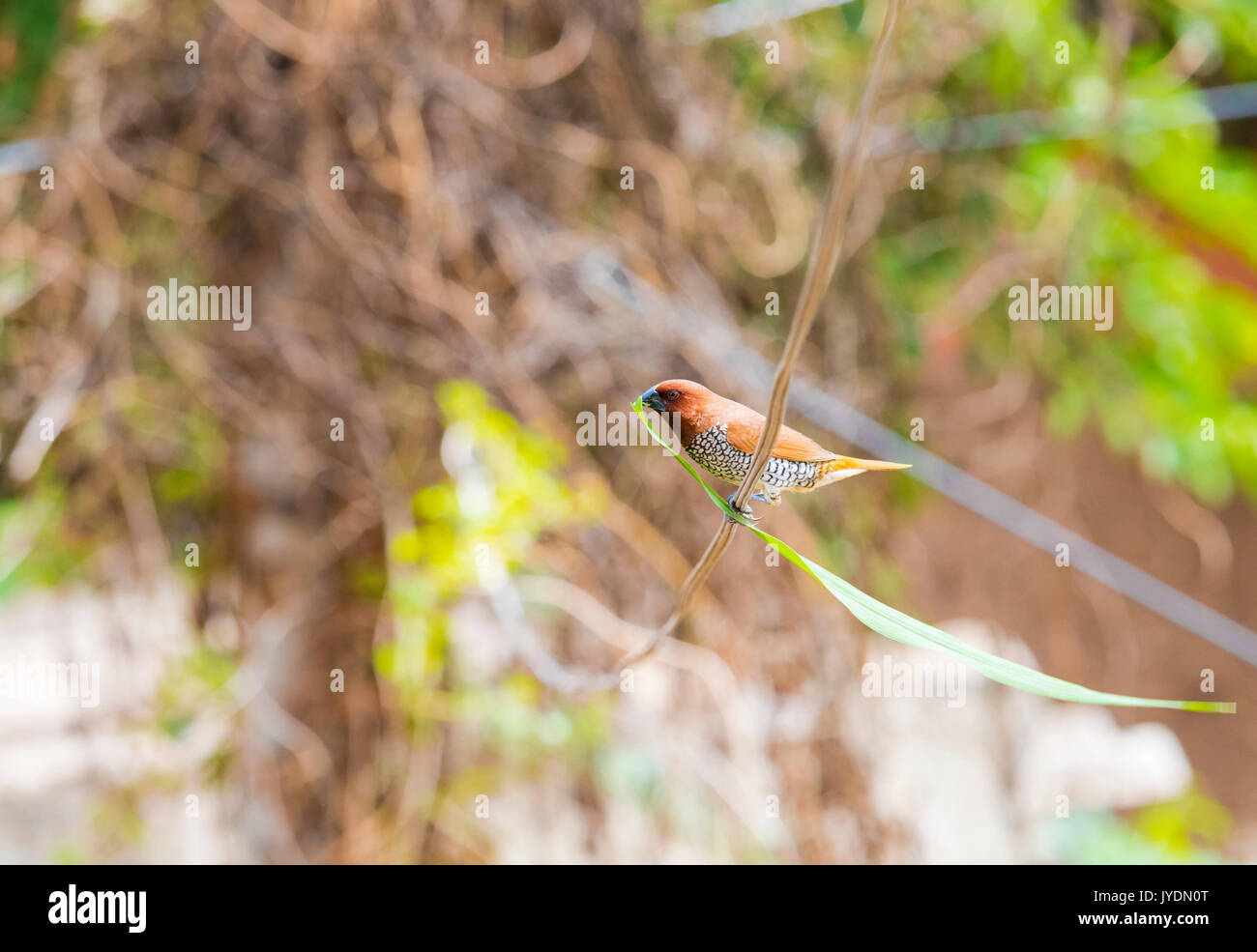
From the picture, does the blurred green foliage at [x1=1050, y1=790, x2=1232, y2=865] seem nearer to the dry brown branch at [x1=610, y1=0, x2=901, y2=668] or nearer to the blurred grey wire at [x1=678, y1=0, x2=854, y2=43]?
the blurred grey wire at [x1=678, y1=0, x2=854, y2=43]

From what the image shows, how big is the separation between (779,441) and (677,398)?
0.03 m

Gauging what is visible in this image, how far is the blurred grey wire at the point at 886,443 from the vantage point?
0.57m

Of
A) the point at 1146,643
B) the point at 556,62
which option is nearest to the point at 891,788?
the point at 556,62

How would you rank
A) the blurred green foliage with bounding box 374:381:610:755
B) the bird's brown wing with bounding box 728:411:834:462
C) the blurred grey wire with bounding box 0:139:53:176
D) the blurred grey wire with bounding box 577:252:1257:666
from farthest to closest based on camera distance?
the blurred grey wire with bounding box 0:139:53:176 < the blurred green foliage with bounding box 374:381:610:755 < the blurred grey wire with bounding box 577:252:1257:666 < the bird's brown wing with bounding box 728:411:834:462

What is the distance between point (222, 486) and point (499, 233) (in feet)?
1.32

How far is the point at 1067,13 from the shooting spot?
1208mm

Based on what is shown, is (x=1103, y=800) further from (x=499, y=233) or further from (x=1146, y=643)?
(x=499, y=233)

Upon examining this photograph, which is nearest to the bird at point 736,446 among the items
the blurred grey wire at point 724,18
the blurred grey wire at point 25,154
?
the blurred grey wire at point 724,18

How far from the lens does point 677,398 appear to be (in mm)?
257

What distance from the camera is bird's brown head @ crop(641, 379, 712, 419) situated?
26cm

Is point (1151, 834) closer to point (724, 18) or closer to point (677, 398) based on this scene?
point (724, 18)

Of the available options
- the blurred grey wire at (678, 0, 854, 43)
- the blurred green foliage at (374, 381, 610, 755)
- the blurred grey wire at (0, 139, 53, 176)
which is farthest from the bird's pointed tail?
the blurred grey wire at (0, 139, 53, 176)

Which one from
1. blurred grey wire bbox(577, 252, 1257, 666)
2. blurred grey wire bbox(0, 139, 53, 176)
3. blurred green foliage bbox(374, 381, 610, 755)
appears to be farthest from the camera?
blurred grey wire bbox(0, 139, 53, 176)

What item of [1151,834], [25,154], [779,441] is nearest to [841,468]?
[779,441]
